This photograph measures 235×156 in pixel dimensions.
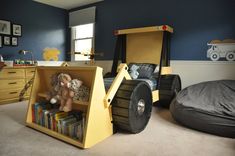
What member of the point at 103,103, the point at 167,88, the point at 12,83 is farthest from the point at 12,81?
the point at 167,88

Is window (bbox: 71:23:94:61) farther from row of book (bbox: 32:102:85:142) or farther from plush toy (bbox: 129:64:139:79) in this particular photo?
row of book (bbox: 32:102:85:142)

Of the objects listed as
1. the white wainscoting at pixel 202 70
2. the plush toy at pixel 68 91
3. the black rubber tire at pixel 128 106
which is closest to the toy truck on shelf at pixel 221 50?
the white wainscoting at pixel 202 70

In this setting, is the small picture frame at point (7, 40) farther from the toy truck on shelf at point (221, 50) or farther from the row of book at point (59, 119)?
the toy truck on shelf at point (221, 50)

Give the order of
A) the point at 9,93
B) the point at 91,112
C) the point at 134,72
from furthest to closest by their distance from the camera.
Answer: the point at 9,93
the point at 134,72
the point at 91,112

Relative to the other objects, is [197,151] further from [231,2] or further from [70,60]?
[70,60]

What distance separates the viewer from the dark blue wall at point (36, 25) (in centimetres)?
390

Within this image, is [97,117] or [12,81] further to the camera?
[12,81]

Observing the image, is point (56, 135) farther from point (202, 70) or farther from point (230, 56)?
point (230, 56)

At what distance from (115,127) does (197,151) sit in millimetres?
903

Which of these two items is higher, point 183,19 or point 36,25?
point 36,25

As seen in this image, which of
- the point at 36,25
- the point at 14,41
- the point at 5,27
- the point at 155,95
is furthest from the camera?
the point at 36,25

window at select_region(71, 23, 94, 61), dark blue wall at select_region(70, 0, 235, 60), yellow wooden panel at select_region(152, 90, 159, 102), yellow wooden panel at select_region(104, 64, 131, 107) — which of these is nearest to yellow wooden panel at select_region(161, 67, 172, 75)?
dark blue wall at select_region(70, 0, 235, 60)

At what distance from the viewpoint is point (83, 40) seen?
16.3 ft

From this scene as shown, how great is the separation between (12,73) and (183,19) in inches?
143
